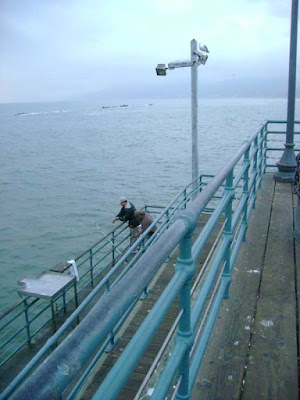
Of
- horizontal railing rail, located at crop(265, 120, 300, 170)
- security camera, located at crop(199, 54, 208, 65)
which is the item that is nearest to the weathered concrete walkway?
A: horizontal railing rail, located at crop(265, 120, 300, 170)

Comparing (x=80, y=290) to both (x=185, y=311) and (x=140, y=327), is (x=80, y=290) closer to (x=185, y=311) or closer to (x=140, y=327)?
(x=185, y=311)

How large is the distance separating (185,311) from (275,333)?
1.51 metres

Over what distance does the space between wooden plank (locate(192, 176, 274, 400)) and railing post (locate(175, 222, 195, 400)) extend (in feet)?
1.62

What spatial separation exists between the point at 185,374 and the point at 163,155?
44573mm

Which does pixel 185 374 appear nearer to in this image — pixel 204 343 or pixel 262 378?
pixel 204 343

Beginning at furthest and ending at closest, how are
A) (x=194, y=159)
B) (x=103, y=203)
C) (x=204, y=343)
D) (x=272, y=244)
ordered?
(x=103, y=203)
(x=194, y=159)
(x=272, y=244)
(x=204, y=343)

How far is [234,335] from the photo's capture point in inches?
118

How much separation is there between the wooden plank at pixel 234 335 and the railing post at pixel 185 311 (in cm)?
49

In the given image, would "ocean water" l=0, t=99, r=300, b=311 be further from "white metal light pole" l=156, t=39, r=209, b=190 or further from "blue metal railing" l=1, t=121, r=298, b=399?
"blue metal railing" l=1, t=121, r=298, b=399

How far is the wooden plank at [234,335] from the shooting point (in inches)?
98.6

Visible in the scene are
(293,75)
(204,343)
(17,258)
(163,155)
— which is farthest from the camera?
(163,155)

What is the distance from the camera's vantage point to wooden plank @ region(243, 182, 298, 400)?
2519mm

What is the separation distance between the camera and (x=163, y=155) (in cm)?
4606

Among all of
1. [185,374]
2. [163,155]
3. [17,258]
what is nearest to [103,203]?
[17,258]
